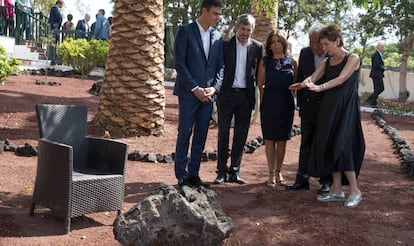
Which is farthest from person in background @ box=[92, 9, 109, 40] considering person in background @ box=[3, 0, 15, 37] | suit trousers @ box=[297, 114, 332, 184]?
suit trousers @ box=[297, 114, 332, 184]

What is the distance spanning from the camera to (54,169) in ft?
15.1

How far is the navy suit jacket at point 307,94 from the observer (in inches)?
244

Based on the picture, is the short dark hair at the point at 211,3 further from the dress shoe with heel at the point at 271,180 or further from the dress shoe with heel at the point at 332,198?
the dress shoe with heel at the point at 332,198

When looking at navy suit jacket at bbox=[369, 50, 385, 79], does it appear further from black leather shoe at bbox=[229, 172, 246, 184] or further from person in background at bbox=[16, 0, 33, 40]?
black leather shoe at bbox=[229, 172, 246, 184]

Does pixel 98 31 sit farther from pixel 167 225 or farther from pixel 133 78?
pixel 167 225

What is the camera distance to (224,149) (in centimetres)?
659

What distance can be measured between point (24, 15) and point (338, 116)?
15.3 meters

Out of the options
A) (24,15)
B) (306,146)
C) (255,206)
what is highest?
(24,15)

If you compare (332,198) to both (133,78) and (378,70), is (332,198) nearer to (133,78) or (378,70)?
(133,78)

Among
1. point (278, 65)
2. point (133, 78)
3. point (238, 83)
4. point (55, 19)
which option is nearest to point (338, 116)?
point (278, 65)

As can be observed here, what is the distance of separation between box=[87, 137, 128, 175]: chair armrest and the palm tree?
3.64 m

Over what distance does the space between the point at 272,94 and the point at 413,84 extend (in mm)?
25568

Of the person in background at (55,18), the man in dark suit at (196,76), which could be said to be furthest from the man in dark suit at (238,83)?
the person in background at (55,18)

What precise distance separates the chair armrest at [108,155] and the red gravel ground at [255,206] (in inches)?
17.4
